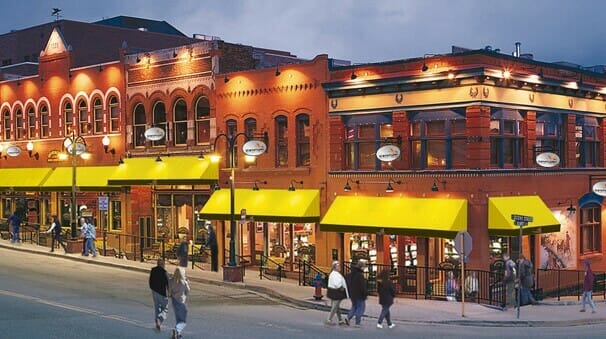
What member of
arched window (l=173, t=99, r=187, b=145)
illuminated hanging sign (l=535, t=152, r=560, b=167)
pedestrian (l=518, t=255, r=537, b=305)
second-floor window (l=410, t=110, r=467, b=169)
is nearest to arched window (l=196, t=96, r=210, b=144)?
arched window (l=173, t=99, r=187, b=145)

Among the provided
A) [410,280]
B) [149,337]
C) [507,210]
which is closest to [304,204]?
[410,280]

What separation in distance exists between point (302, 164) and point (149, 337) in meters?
15.9

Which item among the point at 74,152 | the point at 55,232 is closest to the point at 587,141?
the point at 74,152

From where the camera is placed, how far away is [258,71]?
115ft

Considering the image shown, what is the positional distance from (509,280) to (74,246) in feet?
68.2

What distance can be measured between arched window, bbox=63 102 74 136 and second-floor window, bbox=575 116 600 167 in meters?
26.3

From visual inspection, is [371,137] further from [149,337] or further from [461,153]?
[149,337]

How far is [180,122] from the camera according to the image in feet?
127

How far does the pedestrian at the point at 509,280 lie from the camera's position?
2477 cm

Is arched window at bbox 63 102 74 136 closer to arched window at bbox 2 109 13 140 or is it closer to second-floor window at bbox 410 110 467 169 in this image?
arched window at bbox 2 109 13 140

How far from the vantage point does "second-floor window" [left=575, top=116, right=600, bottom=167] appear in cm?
3394

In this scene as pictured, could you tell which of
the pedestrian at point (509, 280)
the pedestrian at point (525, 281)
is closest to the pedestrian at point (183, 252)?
the pedestrian at point (509, 280)

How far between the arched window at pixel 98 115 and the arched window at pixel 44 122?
5193mm

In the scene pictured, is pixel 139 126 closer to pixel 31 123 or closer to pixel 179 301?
pixel 31 123
